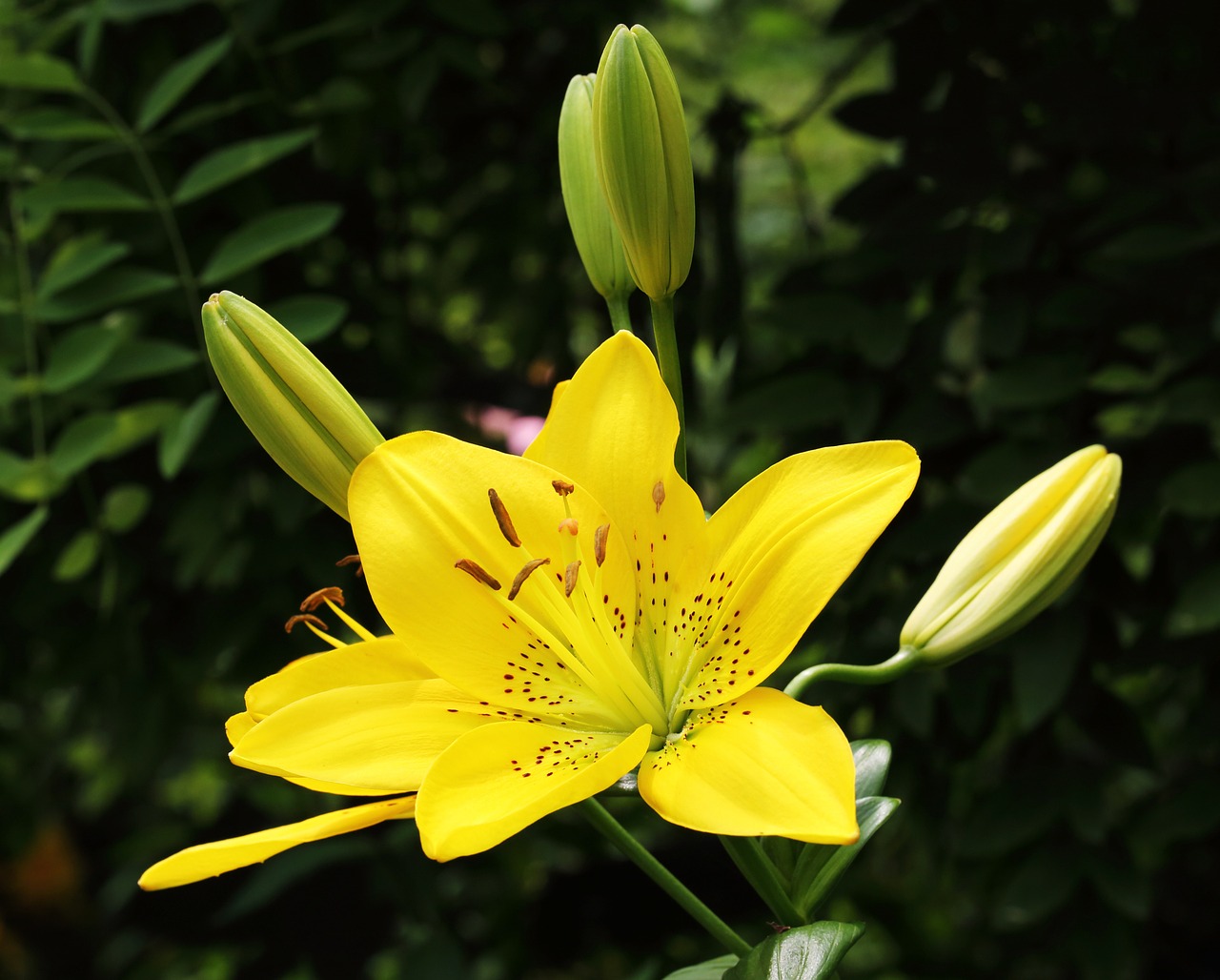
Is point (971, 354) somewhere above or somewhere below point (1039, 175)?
below

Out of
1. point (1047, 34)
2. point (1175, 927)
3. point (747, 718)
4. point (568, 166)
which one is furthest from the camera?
point (1175, 927)

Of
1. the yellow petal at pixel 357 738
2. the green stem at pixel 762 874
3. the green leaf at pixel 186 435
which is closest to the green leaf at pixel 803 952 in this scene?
the green stem at pixel 762 874

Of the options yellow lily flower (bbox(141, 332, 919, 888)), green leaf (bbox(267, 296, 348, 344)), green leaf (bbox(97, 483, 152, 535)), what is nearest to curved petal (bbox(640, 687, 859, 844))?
Answer: yellow lily flower (bbox(141, 332, 919, 888))

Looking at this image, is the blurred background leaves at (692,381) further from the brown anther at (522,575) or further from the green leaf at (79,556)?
the brown anther at (522,575)

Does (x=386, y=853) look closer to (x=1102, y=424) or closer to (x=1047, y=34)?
(x=1102, y=424)

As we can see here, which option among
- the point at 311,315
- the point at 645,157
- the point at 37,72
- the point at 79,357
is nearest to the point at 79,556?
the point at 79,357

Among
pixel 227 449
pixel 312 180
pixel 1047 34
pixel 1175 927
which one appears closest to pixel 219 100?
pixel 312 180

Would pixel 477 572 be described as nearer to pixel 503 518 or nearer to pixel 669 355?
pixel 503 518
